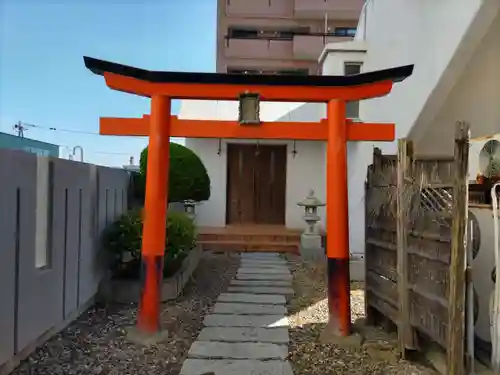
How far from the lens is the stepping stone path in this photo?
13.3 ft

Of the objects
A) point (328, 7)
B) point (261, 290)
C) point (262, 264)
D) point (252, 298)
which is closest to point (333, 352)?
point (252, 298)

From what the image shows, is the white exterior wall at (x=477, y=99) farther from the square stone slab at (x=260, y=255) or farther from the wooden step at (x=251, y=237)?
the wooden step at (x=251, y=237)

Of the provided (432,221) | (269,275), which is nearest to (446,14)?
(432,221)

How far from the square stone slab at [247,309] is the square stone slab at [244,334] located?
25.7 inches

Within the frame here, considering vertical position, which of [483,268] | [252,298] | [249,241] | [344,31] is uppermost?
[344,31]

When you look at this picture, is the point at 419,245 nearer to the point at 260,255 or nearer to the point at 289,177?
the point at 260,255

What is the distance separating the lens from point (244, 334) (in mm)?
4969

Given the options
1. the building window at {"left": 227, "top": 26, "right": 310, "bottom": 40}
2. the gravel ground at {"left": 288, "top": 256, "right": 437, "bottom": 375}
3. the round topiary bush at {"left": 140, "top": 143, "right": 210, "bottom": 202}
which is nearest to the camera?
the gravel ground at {"left": 288, "top": 256, "right": 437, "bottom": 375}

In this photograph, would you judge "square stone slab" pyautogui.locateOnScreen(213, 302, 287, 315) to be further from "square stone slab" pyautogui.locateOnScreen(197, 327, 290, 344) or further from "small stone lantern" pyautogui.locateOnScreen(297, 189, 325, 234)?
"small stone lantern" pyautogui.locateOnScreen(297, 189, 325, 234)

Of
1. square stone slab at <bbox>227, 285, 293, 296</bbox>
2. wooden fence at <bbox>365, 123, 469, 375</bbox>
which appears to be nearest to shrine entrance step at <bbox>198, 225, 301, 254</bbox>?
square stone slab at <bbox>227, 285, 293, 296</bbox>

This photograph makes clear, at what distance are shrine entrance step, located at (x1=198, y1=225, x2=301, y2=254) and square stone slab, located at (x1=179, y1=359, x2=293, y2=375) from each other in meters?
6.11

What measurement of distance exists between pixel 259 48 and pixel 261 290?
14320 mm

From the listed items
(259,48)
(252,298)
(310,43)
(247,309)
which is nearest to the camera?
(247,309)

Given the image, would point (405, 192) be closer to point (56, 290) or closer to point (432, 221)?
point (432, 221)
